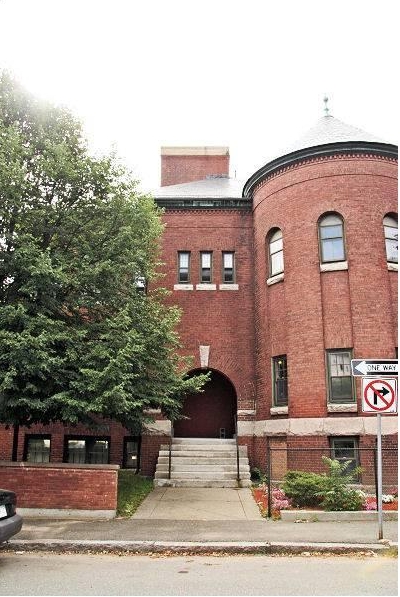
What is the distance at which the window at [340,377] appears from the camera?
1545 cm

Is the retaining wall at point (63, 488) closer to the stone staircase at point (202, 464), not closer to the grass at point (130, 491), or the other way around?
the grass at point (130, 491)

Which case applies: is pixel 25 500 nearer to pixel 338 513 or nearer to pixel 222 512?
pixel 222 512

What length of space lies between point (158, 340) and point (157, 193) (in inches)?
385

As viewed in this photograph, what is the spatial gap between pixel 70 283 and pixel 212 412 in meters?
9.19

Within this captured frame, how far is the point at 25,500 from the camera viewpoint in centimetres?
1098

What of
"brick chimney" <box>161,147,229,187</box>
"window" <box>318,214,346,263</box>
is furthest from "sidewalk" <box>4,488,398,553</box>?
"brick chimney" <box>161,147,229,187</box>

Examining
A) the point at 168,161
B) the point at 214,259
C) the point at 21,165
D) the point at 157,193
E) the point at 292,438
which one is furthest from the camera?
the point at 168,161

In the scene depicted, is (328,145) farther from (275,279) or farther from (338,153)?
(275,279)

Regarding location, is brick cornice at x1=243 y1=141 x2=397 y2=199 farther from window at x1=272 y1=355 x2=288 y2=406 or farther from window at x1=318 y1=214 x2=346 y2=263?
window at x1=272 y1=355 x2=288 y2=406

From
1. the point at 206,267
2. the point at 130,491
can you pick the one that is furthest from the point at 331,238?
the point at 130,491

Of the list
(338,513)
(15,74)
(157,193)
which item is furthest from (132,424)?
(157,193)

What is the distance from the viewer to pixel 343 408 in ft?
49.7

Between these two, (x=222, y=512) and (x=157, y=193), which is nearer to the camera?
(x=222, y=512)

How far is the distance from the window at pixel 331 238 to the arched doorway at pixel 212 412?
19.1 ft
